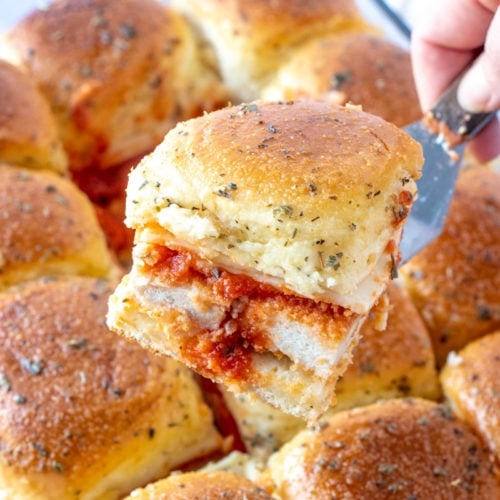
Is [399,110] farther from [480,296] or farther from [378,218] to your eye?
[378,218]

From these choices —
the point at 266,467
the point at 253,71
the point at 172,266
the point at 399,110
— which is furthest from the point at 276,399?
the point at 253,71

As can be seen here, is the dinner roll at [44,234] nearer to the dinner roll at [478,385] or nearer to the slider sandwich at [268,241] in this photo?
the slider sandwich at [268,241]

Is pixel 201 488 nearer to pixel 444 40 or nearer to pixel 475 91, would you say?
pixel 475 91

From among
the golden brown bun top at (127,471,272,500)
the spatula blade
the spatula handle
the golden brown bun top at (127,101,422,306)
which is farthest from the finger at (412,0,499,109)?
the golden brown bun top at (127,471,272,500)

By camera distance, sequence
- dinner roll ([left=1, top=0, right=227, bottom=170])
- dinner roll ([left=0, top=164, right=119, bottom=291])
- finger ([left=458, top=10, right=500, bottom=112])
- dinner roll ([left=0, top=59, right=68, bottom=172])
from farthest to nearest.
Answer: dinner roll ([left=1, top=0, right=227, bottom=170]) < dinner roll ([left=0, top=59, right=68, bottom=172]) < dinner roll ([left=0, top=164, right=119, bottom=291]) < finger ([left=458, top=10, right=500, bottom=112])

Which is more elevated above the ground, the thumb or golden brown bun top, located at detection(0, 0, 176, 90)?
the thumb

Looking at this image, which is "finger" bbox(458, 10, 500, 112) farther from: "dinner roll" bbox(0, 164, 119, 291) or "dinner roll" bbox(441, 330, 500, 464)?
"dinner roll" bbox(0, 164, 119, 291)
